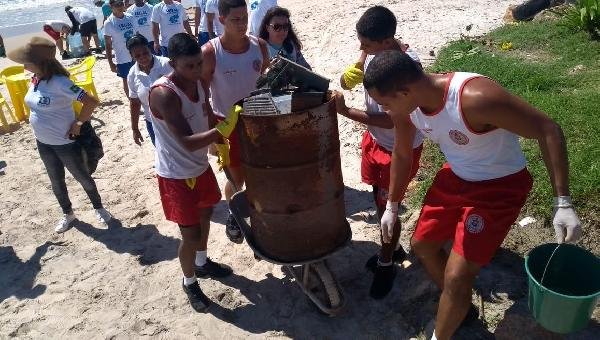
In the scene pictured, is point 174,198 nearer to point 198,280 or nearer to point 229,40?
point 198,280

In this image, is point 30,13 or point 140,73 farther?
point 30,13

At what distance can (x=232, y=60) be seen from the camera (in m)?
3.82

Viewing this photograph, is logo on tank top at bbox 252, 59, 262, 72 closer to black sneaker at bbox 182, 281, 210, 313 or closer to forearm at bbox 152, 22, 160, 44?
black sneaker at bbox 182, 281, 210, 313

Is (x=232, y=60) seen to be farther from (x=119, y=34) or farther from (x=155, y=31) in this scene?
(x=155, y=31)

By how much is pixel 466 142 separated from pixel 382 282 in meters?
1.36

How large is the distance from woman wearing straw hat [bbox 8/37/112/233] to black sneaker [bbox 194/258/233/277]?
1728 mm

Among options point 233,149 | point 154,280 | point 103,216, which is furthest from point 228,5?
point 103,216

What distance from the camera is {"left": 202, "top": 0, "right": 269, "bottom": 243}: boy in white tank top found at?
3697 mm

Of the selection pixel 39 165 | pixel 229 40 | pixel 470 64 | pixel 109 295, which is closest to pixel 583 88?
pixel 470 64

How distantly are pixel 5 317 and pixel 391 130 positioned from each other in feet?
10.6

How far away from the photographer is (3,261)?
4.62m

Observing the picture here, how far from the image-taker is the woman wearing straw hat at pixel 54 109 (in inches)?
170

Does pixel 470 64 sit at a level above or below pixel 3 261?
above

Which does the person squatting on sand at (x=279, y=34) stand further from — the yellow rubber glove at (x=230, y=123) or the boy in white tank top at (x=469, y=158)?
the boy in white tank top at (x=469, y=158)
